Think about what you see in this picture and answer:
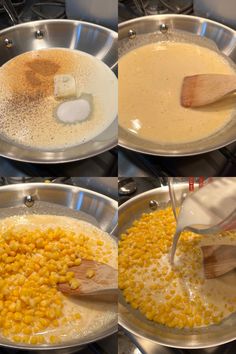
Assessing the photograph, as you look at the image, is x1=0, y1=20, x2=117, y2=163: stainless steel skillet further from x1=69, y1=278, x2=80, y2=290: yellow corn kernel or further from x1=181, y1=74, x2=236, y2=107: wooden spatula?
x1=69, y1=278, x2=80, y2=290: yellow corn kernel

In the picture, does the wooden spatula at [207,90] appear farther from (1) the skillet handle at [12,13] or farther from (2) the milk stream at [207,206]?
(1) the skillet handle at [12,13]

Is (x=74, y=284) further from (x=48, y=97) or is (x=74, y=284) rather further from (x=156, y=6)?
(x=156, y=6)

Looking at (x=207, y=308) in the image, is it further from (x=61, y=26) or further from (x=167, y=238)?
(x=61, y=26)

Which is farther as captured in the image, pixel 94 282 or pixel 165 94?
pixel 165 94

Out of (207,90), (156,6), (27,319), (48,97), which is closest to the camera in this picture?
(27,319)

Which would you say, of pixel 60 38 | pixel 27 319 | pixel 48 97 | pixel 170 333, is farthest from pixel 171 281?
pixel 60 38
